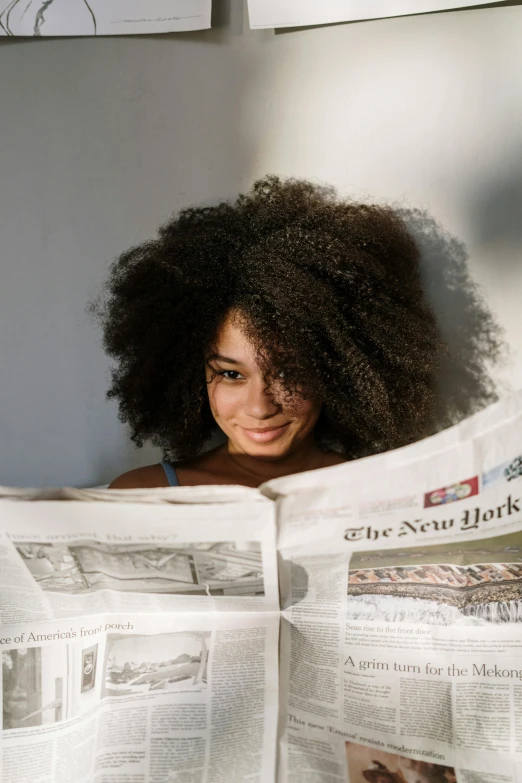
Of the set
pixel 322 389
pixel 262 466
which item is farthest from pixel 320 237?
pixel 262 466

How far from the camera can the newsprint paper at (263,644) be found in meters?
0.68

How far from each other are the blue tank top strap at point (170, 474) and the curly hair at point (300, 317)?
0.13 feet

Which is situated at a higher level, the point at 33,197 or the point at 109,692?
the point at 33,197

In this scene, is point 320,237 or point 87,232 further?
point 87,232

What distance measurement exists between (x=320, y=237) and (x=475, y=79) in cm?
36

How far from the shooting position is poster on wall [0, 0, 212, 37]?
912 mm

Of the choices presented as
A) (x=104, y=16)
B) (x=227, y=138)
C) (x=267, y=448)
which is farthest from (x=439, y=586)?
(x=104, y=16)

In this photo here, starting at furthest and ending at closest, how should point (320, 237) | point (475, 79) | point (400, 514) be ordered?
point (475, 79) → point (320, 237) → point (400, 514)

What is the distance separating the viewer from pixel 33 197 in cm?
96

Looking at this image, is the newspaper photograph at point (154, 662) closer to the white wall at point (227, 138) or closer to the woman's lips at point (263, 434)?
the woman's lips at point (263, 434)

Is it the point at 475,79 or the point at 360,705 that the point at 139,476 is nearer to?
the point at 360,705

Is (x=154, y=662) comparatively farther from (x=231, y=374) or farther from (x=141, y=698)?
(x=231, y=374)

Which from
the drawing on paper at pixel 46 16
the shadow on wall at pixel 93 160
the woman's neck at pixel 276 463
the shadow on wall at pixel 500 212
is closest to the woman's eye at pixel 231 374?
the woman's neck at pixel 276 463

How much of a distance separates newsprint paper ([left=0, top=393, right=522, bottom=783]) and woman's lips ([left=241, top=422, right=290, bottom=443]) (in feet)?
0.57
